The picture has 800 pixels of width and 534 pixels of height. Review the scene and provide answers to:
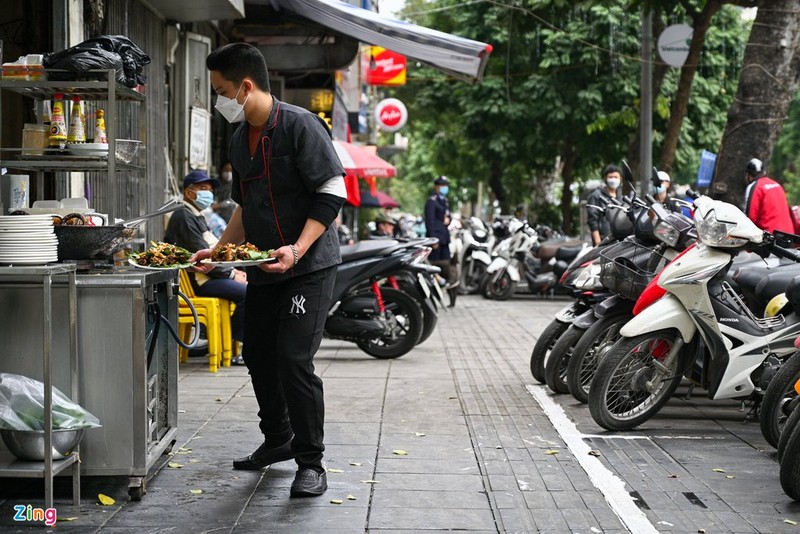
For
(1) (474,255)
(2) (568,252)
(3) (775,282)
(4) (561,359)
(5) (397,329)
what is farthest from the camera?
(1) (474,255)

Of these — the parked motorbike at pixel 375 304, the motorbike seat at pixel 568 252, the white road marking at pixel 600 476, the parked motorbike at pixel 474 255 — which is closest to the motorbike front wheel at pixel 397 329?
the parked motorbike at pixel 375 304

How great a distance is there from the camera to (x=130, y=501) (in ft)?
16.4

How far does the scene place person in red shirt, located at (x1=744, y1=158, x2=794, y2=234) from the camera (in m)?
12.0

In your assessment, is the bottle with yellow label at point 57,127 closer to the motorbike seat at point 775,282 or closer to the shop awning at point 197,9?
the motorbike seat at point 775,282

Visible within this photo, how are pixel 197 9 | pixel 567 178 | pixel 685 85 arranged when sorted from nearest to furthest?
pixel 197 9 < pixel 685 85 < pixel 567 178

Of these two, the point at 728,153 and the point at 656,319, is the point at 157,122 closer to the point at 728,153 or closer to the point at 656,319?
the point at 656,319

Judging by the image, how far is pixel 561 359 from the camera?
26.4ft

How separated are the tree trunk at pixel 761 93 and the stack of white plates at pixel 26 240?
32.7 feet

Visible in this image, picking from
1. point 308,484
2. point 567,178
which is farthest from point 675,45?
point 308,484

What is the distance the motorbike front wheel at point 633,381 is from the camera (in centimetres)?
664

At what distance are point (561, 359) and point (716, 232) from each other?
181 centimetres

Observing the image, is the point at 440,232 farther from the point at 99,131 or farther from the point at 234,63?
the point at 234,63

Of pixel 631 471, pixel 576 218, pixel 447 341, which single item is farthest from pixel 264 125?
pixel 576 218

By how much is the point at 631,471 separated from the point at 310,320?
1894 millimetres
